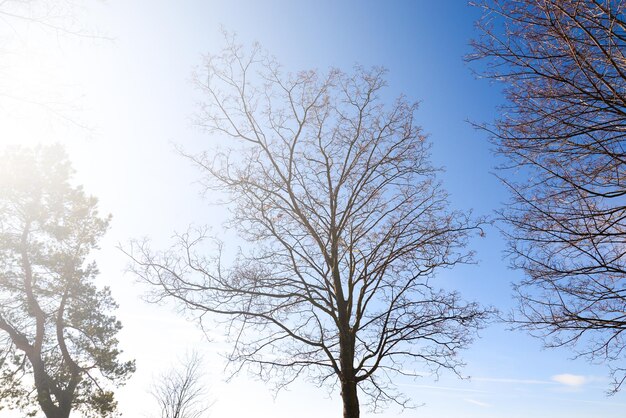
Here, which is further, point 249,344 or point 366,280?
point 366,280

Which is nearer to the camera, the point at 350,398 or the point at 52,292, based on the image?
the point at 350,398

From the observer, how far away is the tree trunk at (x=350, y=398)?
661 centimetres

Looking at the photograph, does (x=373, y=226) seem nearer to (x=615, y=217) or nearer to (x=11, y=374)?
(x=615, y=217)

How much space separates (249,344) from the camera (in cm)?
728

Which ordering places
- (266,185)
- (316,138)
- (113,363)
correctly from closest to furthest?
(266,185)
(316,138)
(113,363)

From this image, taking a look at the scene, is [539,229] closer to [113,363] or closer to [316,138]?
[316,138]

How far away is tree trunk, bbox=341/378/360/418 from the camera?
6.61 meters

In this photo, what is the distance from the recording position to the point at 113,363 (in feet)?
54.1

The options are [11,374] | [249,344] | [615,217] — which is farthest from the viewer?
[11,374]

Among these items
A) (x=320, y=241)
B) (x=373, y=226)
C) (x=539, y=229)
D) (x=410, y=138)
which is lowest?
(x=539, y=229)

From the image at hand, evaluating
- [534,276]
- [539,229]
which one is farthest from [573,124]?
[534,276]

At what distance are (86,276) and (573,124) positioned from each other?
19807 millimetres

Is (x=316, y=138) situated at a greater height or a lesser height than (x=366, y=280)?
greater

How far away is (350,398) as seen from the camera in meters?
6.72
